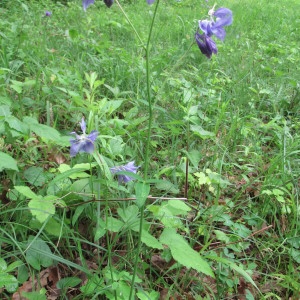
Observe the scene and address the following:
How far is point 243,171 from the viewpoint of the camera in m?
2.10

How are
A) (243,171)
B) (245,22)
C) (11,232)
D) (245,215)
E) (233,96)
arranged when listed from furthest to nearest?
(245,22)
(233,96)
(243,171)
(245,215)
(11,232)

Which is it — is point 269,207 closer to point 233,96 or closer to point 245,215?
point 245,215

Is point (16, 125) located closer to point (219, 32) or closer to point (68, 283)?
point (68, 283)

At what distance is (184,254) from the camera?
116 cm

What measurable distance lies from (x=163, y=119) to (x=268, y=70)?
1420mm

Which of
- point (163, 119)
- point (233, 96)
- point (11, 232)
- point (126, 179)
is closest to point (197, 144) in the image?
point (163, 119)

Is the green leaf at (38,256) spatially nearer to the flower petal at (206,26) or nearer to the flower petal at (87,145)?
the flower petal at (87,145)

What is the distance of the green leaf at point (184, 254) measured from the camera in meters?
1.12

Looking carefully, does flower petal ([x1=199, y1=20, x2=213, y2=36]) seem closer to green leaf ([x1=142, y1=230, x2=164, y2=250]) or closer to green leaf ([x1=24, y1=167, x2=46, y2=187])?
green leaf ([x1=142, y1=230, x2=164, y2=250])

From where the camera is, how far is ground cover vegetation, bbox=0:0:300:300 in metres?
1.23

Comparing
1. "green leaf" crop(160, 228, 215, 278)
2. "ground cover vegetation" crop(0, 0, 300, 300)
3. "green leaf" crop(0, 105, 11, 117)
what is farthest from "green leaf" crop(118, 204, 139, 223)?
"green leaf" crop(0, 105, 11, 117)

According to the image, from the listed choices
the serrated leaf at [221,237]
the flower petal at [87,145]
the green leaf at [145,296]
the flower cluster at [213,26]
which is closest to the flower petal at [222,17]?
the flower cluster at [213,26]

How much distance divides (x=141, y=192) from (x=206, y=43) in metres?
0.59

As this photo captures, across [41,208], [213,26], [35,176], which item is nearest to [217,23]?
[213,26]
